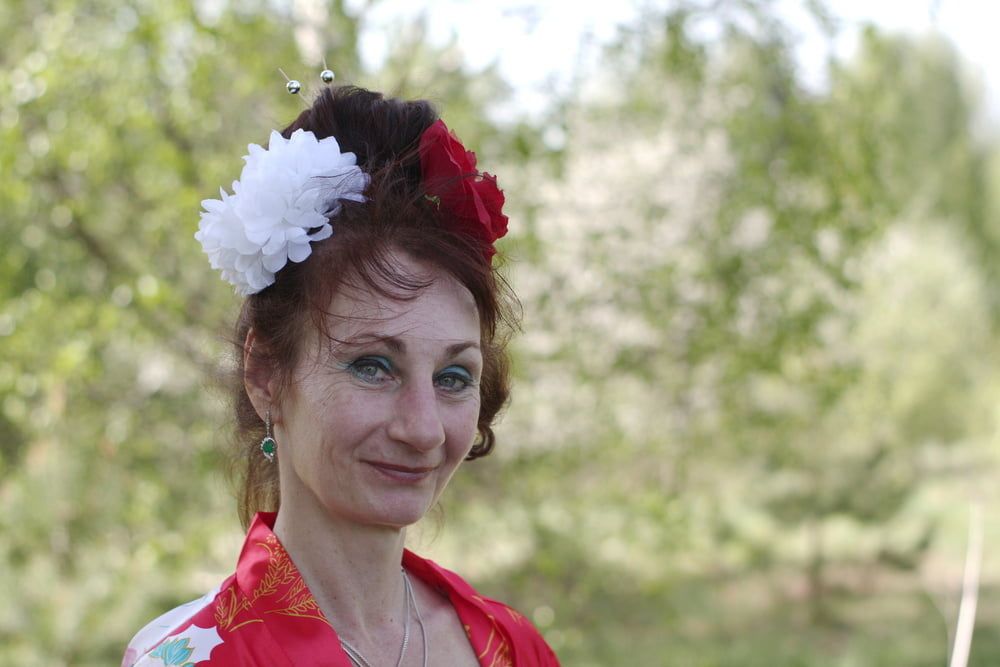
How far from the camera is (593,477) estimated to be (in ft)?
21.0

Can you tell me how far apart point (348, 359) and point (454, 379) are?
0.16 m

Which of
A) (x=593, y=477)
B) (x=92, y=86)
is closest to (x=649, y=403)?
(x=593, y=477)

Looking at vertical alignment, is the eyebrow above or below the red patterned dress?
above

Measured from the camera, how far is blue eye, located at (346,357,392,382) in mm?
1494

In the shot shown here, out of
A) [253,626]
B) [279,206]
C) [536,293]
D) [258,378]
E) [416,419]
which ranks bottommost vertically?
[253,626]

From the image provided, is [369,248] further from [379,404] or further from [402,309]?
[379,404]

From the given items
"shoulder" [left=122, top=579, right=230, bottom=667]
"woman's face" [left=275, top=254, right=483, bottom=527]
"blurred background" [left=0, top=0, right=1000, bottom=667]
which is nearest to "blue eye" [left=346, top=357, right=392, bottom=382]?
"woman's face" [left=275, top=254, right=483, bottom=527]

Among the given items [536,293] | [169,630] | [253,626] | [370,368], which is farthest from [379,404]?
[536,293]

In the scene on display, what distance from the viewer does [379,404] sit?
149 cm

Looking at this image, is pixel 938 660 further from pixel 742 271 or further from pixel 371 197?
pixel 371 197

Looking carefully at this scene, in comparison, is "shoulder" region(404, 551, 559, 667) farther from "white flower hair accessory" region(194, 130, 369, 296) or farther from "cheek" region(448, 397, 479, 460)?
"white flower hair accessory" region(194, 130, 369, 296)

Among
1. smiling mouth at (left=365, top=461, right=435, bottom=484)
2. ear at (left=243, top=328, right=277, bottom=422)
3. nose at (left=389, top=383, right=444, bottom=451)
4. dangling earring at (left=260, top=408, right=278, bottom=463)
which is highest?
ear at (left=243, top=328, right=277, bottom=422)

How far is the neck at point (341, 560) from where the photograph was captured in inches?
62.1

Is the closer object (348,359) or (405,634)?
(348,359)
